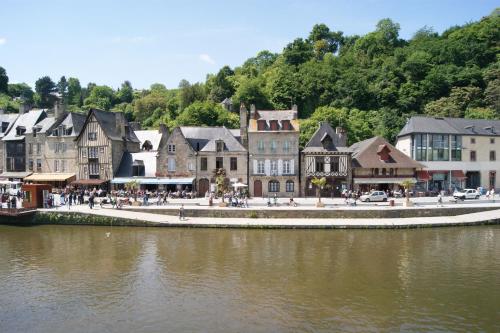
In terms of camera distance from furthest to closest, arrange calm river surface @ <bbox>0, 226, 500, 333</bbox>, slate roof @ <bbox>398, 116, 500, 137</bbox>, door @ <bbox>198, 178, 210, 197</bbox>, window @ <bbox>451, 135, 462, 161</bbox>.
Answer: window @ <bbox>451, 135, 462, 161</bbox>
slate roof @ <bbox>398, 116, 500, 137</bbox>
door @ <bbox>198, 178, 210, 197</bbox>
calm river surface @ <bbox>0, 226, 500, 333</bbox>

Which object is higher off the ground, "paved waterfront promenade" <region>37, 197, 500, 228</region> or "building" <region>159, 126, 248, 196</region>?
"building" <region>159, 126, 248, 196</region>

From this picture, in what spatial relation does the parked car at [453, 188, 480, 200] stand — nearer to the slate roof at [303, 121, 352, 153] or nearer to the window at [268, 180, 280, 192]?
the slate roof at [303, 121, 352, 153]

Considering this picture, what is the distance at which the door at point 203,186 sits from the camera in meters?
40.2


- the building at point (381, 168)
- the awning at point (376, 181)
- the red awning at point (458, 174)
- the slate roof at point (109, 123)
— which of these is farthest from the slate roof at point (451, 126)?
the slate roof at point (109, 123)

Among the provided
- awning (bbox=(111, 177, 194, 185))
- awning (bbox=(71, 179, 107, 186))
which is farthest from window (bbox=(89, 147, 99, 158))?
awning (bbox=(111, 177, 194, 185))

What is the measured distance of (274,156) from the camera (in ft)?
130

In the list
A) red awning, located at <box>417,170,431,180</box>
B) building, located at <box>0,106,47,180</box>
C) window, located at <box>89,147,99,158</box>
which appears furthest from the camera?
building, located at <box>0,106,47,180</box>

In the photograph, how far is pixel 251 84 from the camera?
240 feet

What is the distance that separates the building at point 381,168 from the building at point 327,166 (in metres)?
1.35

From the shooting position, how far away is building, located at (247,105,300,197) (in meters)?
39.4

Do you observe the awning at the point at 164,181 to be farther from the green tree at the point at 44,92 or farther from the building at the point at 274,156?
the green tree at the point at 44,92

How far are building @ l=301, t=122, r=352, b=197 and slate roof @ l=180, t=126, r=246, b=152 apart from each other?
637cm

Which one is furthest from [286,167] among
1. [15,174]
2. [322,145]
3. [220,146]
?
[15,174]

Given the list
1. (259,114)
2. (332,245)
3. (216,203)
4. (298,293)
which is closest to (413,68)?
(259,114)
